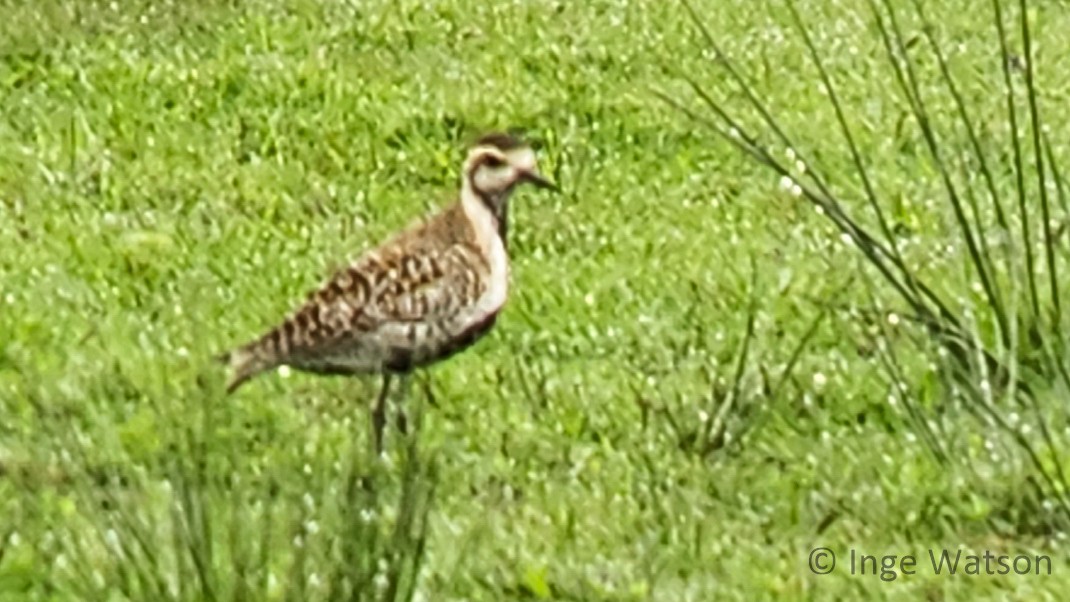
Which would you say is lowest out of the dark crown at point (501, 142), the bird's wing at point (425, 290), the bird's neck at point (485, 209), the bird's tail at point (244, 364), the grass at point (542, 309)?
the grass at point (542, 309)

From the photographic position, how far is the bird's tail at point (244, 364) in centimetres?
744

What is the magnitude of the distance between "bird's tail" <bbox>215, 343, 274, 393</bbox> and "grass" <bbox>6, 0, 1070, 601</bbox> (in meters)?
0.11

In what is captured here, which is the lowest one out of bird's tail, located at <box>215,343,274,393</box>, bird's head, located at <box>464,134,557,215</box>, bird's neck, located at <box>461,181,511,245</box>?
bird's tail, located at <box>215,343,274,393</box>

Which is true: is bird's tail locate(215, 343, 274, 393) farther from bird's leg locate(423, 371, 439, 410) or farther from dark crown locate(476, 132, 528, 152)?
dark crown locate(476, 132, 528, 152)

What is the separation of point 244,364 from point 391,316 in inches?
18.4

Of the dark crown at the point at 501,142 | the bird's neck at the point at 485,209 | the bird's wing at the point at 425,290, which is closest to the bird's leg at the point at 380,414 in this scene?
the bird's wing at the point at 425,290

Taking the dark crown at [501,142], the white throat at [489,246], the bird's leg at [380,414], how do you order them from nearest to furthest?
the bird's leg at [380,414] → the white throat at [489,246] → the dark crown at [501,142]

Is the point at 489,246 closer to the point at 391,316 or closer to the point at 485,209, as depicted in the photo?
the point at 485,209

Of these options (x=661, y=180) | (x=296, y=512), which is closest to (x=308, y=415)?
(x=296, y=512)

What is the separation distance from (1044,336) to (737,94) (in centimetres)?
593

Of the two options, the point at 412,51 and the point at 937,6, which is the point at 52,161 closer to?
the point at 412,51

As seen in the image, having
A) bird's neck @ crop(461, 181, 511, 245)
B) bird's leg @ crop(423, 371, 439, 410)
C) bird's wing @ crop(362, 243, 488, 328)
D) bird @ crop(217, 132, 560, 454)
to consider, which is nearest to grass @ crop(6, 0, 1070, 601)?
bird's leg @ crop(423, 371, 439, 410)

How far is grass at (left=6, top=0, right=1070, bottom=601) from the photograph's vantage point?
6.37m

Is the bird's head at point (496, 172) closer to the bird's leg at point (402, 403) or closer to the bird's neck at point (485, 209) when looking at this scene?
the bird's neck at point (485, 209)
